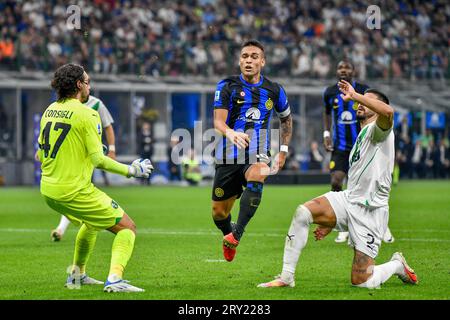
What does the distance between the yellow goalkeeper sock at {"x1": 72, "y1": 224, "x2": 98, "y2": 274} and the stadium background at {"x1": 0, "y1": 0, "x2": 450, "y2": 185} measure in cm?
2325

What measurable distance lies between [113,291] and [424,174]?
108 ft

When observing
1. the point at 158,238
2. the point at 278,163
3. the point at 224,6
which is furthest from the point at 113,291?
the point at 224,6

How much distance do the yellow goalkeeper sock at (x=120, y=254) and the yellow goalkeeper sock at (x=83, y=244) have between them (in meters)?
0.48

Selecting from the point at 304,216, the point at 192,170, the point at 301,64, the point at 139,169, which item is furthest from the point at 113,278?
the point at 301,64

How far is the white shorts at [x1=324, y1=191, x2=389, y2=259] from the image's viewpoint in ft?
31.0

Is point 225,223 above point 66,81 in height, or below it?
below

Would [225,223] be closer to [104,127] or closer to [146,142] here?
[104,127]

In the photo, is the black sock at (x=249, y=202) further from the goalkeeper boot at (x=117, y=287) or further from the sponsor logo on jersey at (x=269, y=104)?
the goalkeeper boot at (x=117, y=287)

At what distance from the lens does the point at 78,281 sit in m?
9.60

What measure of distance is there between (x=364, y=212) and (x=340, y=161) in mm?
5217

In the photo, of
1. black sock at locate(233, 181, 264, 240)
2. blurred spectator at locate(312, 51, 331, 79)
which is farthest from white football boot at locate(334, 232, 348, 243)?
blurred spectator at locate(312, 51, 331, 79)

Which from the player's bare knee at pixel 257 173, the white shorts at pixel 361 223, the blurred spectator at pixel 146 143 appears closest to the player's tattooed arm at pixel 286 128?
the player's bare knee at pixel 257 173

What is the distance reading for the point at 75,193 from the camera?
29.6 ft
